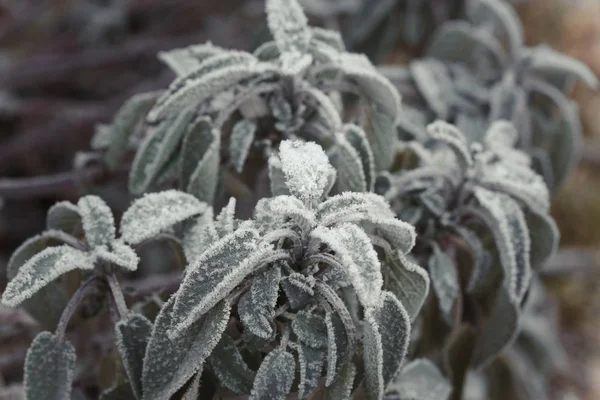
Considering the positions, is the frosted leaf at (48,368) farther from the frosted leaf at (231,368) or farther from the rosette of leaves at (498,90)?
the rosette of leaves at (498,90)

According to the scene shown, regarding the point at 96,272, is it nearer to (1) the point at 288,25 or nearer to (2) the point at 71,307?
(2) the point at 71,307

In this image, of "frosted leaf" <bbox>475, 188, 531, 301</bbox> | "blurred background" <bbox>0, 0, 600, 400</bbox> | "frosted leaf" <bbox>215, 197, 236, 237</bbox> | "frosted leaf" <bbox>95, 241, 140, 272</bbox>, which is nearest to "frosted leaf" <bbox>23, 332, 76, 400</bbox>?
"frosted leaf" <bbox>95, 241, 140, 272</bbox>

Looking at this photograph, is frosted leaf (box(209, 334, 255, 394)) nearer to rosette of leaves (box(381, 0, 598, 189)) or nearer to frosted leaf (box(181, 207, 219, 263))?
frosted leaf (box(181, 207, 219, 263))

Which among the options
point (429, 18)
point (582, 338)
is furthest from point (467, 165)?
point (582, 338)

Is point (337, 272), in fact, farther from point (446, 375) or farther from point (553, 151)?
point (553, 151)

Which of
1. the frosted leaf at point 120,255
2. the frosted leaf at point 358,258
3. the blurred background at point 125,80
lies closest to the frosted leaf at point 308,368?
the frosted leaf at point 358,258

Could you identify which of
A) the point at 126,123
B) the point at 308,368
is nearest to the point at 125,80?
the point at 126,123
